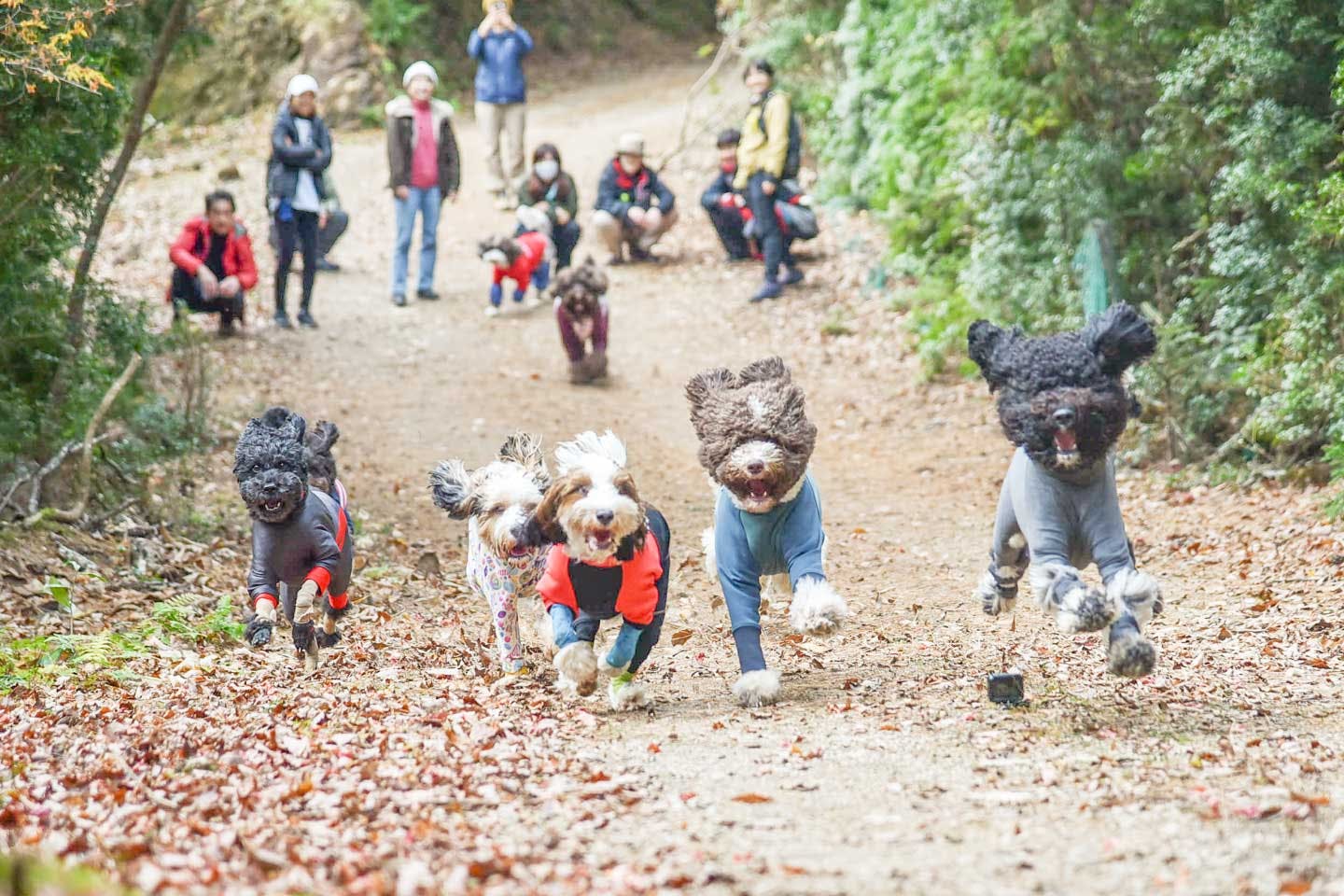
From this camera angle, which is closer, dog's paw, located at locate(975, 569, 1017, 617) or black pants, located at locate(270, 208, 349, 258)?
dog's paw, located at locate(975, 569, 1017, 617)

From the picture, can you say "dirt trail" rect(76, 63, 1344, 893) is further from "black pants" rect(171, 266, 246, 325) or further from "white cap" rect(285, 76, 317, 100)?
"white cap" rect(285, 76, 317, 100)

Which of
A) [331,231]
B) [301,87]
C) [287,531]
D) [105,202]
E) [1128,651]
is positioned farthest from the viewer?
[331,231]

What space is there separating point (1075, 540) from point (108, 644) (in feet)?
17.0

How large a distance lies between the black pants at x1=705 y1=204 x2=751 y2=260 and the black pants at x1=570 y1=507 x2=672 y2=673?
1310 centimetres

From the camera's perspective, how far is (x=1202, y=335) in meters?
12.5

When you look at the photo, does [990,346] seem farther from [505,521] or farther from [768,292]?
Result: [768,292]

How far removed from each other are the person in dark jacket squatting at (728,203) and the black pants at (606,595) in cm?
1298

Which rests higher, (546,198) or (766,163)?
(766,163)

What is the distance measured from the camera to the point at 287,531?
7590 millimetres

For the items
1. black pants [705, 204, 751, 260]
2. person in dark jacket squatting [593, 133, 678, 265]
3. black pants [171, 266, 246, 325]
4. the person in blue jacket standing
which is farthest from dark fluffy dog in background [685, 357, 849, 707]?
the person in blue jacket standing

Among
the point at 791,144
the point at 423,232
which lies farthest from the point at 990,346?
the point at 423,232

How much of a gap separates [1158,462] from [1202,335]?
1.18m

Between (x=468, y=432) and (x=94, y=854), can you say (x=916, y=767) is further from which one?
(x=468, y=432)

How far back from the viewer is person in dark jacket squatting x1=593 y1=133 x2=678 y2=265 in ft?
65.6
